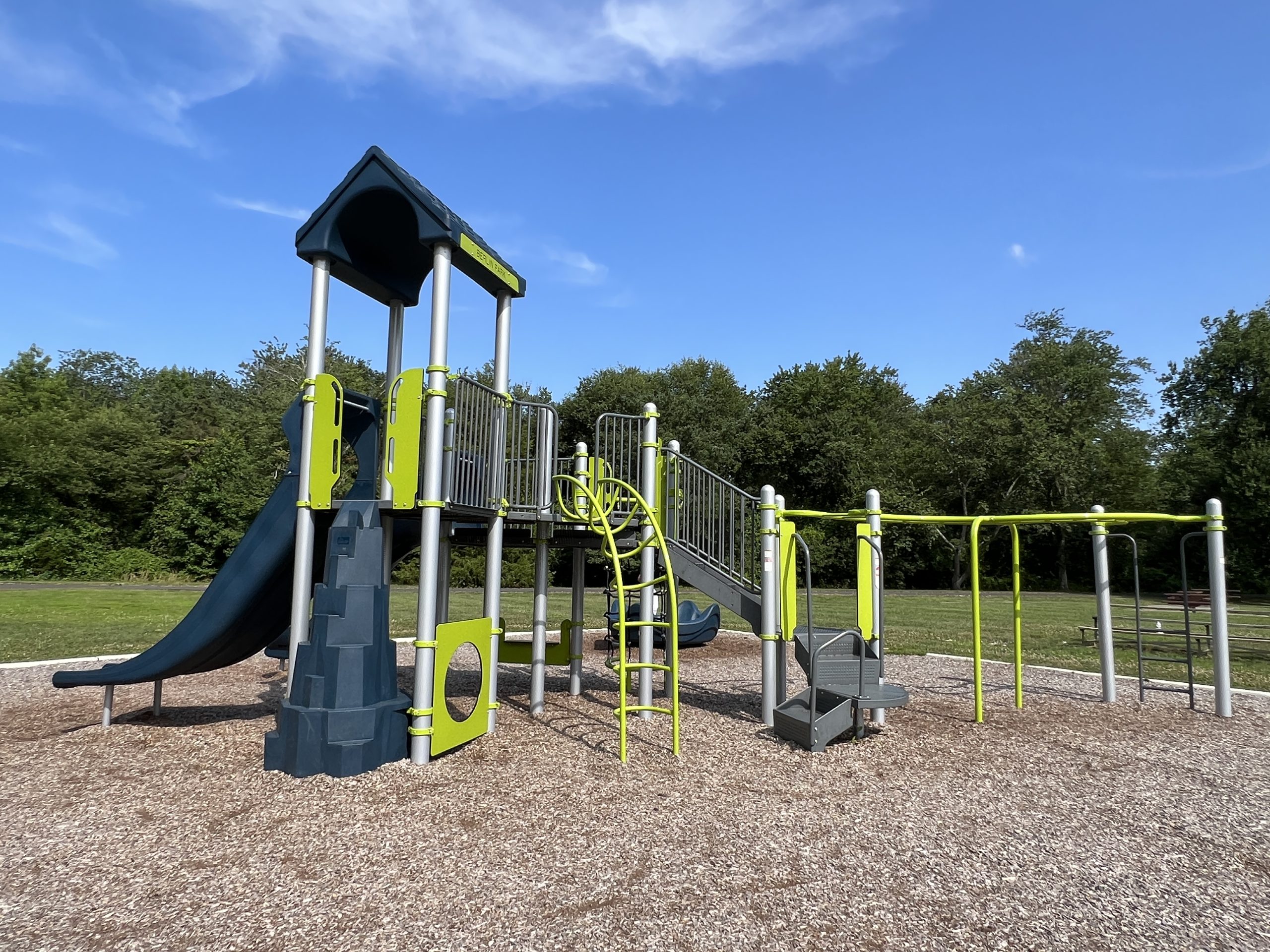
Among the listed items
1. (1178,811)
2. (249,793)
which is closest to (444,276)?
(249,793)

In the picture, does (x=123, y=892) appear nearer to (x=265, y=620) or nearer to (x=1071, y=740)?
(x=265, y=620)

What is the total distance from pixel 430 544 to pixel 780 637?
3.70 meters

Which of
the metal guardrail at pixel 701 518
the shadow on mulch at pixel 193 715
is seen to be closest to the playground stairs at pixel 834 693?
the metal guardrail at pixel 701 518

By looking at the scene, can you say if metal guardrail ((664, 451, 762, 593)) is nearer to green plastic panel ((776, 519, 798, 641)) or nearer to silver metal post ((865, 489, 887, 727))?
green plastic panel ((776, 519, 798, 641))

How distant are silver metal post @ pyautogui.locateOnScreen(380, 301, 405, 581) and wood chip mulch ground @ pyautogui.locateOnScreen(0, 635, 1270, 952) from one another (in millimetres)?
1887

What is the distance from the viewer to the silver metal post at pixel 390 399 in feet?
22.2

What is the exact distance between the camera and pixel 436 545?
649cm

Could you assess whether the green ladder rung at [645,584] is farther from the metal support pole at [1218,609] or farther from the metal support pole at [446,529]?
the metal support pole at [1218,609]

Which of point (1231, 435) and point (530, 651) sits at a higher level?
point (1231, 435)

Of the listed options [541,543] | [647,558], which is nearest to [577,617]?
[541,543]

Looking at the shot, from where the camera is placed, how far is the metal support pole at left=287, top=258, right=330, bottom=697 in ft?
22.2

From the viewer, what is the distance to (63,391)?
41.9 m

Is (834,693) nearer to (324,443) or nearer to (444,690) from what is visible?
(444,690)

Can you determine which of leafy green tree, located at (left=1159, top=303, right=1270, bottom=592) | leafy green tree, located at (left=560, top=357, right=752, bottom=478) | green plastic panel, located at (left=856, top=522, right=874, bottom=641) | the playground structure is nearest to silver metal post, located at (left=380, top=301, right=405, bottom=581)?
the playground structure
